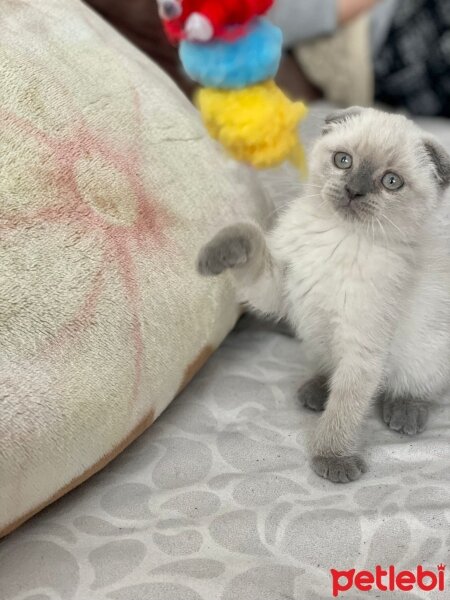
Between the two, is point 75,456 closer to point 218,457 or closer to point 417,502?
point 218,457

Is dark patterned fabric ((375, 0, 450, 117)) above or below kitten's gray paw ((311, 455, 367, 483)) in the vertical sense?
above

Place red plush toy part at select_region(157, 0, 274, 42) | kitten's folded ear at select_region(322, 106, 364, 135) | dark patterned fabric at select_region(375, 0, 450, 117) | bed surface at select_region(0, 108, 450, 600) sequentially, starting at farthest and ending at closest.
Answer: dark patterned fabric at select_region(375, 0, 450, 117), kitten's folded ear at select_region(322, 106, 364, 135), red plush toy part at select_region(157, 0, 274, 42), bed surface at select_region(0, 108, 450, 600)

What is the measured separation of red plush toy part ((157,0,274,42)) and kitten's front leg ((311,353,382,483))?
504 millimetres

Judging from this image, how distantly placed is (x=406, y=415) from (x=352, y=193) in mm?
375

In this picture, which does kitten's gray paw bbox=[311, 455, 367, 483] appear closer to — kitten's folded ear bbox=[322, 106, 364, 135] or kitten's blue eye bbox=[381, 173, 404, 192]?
kitten's blue eye bbox=[381, 173, 404, 192]

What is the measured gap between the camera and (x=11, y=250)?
90cm

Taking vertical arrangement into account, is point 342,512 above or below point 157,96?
below

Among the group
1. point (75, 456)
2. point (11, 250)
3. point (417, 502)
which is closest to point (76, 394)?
point (75, 456)

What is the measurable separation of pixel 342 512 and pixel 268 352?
42 cm

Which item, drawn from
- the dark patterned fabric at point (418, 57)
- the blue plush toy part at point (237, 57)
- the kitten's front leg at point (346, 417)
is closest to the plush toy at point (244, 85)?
the blue plush toy part at point (237, 57)

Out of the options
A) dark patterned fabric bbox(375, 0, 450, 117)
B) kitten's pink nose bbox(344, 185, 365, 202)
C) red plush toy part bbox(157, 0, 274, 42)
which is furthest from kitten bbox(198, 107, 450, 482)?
dark patterned fabric bbox(375, 0, 450, 117)

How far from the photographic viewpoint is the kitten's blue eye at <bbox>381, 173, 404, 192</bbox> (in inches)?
39.6

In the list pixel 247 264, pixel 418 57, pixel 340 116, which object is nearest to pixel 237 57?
pixel 340 116

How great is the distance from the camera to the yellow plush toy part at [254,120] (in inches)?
40.8
